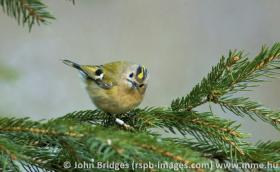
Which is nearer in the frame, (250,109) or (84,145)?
(84,145)

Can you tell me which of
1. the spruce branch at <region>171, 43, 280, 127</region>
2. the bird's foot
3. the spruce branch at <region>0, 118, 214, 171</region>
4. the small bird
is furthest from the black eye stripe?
the spruce branch at <region>0, 118, 214, 171</region>

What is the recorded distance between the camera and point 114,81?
1446 mm

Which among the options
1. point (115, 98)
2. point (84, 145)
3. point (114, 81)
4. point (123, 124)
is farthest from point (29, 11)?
point (114, 81)

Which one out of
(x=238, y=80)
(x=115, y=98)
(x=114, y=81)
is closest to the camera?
(x=238, y=80)

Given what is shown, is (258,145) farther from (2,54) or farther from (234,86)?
(2,54)

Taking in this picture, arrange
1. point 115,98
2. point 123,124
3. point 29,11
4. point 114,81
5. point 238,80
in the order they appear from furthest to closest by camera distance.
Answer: point 114,81, point 115,98, point 123,124, point 238,80, point 29,11

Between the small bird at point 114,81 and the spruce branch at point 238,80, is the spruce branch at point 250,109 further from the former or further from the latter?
the small bird at point 114,81

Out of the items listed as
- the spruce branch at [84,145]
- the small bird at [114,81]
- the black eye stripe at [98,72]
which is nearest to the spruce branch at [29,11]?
the spruce branch at [84,145]

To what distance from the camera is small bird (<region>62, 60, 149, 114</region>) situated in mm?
1355

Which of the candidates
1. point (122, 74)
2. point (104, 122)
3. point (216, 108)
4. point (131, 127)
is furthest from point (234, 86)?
point (216, 108)

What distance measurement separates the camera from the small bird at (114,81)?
1355 mm

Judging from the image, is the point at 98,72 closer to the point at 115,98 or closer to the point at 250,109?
the point at 115,98

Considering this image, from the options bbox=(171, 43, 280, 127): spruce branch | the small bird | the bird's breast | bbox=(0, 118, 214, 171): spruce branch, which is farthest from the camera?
the small bird

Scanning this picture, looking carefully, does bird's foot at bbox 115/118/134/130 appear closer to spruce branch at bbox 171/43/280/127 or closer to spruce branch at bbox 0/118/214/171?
spruce branch at bbox 171/43/280/127
